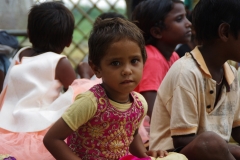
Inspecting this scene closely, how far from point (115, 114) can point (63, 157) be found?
0.29 metres

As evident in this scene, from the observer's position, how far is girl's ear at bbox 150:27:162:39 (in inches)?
144

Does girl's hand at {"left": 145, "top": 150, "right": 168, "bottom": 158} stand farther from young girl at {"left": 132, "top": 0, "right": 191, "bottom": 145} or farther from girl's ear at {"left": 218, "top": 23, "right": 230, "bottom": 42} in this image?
young girl at {"left": 132, "top": 0, "right": 191, "bottom": 145}

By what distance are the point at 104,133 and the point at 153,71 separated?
1163 mm

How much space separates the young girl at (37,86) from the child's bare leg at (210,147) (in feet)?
2.96

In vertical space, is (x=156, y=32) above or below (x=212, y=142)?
below

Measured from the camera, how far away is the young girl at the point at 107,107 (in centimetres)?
221

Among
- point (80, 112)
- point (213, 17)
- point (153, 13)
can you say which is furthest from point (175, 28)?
point (80, 112)

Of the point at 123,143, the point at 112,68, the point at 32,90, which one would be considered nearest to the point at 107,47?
the point at 112,68

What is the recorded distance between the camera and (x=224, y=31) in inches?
103

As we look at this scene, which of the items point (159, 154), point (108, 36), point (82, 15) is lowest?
point (82, 15)

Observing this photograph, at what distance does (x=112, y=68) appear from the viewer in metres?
2.25

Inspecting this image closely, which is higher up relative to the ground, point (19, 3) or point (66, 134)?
point (66, 134)

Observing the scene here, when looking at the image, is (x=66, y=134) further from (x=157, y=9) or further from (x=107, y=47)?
(x=157, y=9)

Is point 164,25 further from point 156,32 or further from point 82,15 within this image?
point 82,15
